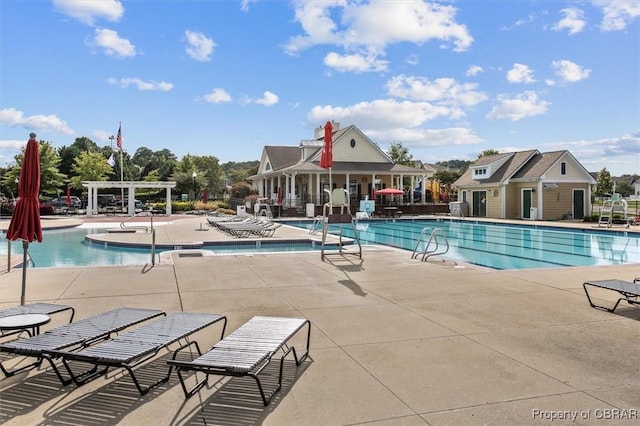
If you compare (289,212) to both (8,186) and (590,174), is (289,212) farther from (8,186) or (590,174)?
(8,186)

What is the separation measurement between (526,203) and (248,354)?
29083 mm

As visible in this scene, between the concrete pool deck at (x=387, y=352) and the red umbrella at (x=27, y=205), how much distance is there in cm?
103

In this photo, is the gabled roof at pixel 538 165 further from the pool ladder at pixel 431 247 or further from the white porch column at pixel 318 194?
the white porch column at pixel 318 194

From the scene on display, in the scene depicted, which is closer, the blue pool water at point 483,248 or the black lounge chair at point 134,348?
the black lounge chair at point 134,348

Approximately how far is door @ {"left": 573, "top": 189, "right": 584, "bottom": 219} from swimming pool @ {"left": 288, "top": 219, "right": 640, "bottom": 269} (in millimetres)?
6733

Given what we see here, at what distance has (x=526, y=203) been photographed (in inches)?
1139

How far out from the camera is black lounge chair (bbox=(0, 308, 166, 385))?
3393 mm

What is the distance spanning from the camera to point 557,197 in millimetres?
28297

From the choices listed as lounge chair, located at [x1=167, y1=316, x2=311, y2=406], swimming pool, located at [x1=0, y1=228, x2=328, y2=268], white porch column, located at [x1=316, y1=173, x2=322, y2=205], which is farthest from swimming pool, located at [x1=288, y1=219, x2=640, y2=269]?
lounge chair, located at [x1=167, y1=316, x2=311, y2=406]

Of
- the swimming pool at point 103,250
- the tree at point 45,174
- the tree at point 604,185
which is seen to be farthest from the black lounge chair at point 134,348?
the tree at point 604,185

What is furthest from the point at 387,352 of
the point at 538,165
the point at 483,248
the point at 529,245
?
the point at 538,165

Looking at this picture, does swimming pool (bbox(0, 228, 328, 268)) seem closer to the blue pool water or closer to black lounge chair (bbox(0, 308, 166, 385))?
the blue pool water

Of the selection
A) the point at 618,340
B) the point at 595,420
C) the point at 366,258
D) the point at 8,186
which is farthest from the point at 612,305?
the point at 8,186

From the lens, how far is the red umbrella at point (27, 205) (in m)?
5.05
